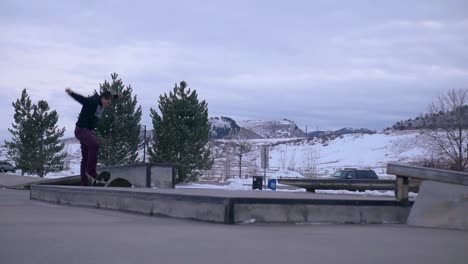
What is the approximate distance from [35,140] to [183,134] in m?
18.0

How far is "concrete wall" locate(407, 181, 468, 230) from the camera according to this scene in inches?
308

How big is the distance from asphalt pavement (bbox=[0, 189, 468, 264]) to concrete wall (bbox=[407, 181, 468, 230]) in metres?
0.35

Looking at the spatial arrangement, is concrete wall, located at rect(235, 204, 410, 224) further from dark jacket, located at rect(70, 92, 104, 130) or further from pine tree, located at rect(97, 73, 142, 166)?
pine tree, located at rect(97, 73, 142, 166)

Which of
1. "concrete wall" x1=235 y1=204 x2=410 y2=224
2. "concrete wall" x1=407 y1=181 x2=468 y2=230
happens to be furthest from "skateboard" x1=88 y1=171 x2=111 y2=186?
"concrete wall" x1=407 y1=181 x2=468 y2=230

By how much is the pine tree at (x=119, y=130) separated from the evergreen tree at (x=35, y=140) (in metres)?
10.6

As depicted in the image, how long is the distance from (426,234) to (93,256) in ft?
14.6

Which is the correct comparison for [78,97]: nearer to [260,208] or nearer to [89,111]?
[89,111]

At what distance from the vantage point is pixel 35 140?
4844 cm

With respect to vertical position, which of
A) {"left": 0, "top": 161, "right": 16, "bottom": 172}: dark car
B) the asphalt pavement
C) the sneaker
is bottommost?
{"left": 0, "top": 161, "right": 16, "bottom": 172}: dark car

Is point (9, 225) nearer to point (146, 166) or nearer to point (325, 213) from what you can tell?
point (325, 213)

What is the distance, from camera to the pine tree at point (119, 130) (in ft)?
129

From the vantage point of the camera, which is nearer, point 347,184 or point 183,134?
point 347,184

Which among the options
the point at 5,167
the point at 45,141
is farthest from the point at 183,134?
the point at 5,167

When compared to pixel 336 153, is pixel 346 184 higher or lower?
lower
